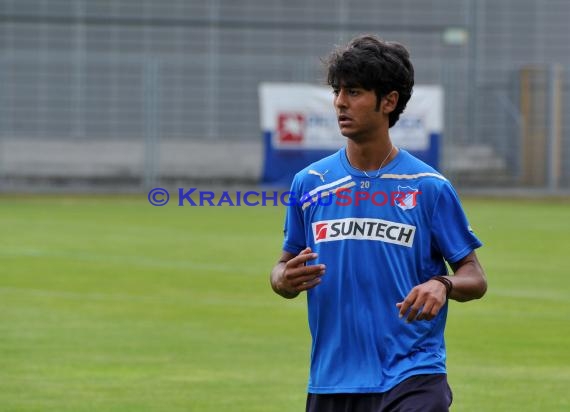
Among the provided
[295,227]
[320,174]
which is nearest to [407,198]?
[320,174]

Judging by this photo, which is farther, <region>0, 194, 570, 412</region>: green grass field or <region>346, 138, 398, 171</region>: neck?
<region>0, 194, 570, 412</region>: green grass field

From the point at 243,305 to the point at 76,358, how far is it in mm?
3489

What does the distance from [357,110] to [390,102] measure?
148 mm

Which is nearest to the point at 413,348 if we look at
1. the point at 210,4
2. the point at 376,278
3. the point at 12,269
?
the point at 376,278

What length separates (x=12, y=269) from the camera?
17031 mm

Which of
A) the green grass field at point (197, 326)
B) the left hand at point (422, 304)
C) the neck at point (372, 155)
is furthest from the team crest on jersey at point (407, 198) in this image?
the green grass field at point (197, 326)

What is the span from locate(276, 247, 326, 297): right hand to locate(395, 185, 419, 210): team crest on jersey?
1.30 feet

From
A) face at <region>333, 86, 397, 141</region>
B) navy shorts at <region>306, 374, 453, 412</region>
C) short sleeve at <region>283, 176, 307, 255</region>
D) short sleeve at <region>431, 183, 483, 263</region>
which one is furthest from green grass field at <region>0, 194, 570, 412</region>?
face at <region>333, 86, 397, 141</region>

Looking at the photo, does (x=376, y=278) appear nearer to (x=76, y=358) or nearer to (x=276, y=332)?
(x=76, y=358)

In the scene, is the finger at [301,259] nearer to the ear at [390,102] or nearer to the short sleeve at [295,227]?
the short sleeve at [295,227]

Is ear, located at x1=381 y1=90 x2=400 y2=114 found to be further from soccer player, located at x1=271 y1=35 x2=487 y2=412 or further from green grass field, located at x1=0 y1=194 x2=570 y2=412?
green grass field, located at x1=0 y1=194 x2=570 y2=412

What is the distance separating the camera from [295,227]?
5371mm

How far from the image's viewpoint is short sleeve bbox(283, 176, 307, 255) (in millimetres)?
5355

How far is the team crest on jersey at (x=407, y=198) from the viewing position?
5.16 m
